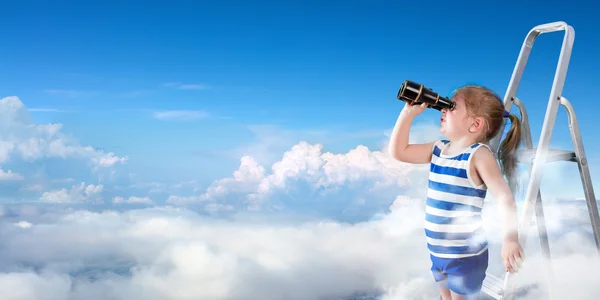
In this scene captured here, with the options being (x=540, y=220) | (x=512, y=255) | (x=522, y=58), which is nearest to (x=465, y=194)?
(x=512, y=255)

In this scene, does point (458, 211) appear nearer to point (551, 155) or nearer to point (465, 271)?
point (465, 271)

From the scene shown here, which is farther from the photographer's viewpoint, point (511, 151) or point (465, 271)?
point (511, 151)

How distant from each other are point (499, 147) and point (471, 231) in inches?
20.3

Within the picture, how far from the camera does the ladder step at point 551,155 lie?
255 cm

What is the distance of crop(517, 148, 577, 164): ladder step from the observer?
100 inches

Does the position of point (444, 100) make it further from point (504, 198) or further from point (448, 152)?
point (504, 198)

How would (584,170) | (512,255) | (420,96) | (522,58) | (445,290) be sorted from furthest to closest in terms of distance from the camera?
(522,58) → (584,170) → (445,290) → (420,96) → (512,255)

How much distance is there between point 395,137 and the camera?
2.47 meters

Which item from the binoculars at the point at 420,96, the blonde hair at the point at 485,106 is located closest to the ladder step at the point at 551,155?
the blonde hair at the point at 485,106

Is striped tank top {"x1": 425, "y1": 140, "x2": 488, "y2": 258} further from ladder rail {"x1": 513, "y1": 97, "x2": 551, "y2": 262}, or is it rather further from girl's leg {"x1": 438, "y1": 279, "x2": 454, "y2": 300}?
ladder rail {"x1": 513, "y1": 97, "x2": 551, "y2": 262}

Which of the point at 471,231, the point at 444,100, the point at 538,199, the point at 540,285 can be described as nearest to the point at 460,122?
the point at 444,100

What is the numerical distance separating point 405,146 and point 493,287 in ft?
2.30

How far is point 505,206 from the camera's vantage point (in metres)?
2.18

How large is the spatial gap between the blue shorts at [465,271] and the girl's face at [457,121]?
473mm
